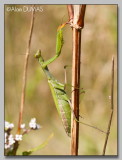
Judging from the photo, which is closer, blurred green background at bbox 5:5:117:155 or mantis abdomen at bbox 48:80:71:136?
mantis abdomen at bbox 48:80:71:136

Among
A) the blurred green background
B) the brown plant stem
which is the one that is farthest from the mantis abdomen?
the blurred green background

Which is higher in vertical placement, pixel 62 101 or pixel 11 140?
pixel 62 101

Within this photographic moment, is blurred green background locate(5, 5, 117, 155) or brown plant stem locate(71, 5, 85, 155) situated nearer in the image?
brown plant stem locate(71, 5, 85, 155)

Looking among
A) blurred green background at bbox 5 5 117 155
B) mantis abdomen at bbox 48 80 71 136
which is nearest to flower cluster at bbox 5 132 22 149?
mantis abdomen at bbox 48 80 71 136

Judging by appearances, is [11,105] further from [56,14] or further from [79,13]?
[79,13]

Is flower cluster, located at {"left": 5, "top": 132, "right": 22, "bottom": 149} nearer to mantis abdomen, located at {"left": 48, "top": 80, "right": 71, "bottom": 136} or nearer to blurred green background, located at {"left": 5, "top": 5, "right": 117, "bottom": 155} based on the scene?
mantis abdomen, located at {"left": 48, "top": 80, "right": 71, "bottom": 136}

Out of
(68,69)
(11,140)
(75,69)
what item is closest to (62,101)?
(75,69)

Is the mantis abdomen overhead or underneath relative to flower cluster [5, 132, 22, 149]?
overhead

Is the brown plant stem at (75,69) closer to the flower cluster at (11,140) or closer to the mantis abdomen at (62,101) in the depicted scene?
the mantis abdomen at (62,101)

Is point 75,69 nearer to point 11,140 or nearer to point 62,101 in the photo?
point 62,101

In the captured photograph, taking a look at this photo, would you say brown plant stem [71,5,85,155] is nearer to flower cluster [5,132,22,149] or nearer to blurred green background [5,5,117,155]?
flower cluster [5,132,22,149]
